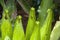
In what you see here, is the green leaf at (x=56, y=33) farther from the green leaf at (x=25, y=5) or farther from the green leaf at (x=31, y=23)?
the green leaf at (x=25, y=5)

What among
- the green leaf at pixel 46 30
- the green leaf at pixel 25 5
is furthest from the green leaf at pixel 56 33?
the green leaf at pixel 25 5

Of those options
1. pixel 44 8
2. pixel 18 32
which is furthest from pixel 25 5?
pixel 18 32

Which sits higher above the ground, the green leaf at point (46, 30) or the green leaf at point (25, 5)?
the green leaf at point (25, 5)

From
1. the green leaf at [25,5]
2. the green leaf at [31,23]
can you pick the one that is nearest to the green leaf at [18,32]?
the green leaf at [31,23]

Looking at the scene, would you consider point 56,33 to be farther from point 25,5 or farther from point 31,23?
point 25,5

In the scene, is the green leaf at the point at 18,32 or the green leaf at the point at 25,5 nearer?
the green leaf at the point at 18,32

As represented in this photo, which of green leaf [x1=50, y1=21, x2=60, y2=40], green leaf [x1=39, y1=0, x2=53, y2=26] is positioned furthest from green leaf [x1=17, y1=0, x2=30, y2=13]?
green leaf [x1=50, y1=21, x2=60, y2=40]

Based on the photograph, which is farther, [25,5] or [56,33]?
[25,5]

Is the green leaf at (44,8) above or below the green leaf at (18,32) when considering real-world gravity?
above

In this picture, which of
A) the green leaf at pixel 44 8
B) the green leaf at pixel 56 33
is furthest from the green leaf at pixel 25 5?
the green leaf at pixel 56 33

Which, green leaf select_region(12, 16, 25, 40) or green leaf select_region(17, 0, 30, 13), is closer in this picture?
green leaf select_region(12, 16, 25, 40)

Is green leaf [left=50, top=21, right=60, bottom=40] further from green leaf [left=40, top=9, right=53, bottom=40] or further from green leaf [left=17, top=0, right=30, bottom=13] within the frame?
green leaf [left=17, top=0, right=30, bottom=13]

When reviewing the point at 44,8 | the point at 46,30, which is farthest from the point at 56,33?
the point at 44,8

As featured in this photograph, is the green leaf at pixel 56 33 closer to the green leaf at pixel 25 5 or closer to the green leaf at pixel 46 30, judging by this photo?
the green leaf at pixel 46 30
